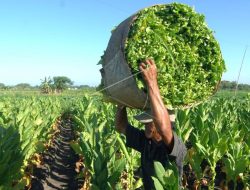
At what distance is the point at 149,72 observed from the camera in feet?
8.93

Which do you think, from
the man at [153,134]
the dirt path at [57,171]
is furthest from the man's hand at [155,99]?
the dirt path at [57,171]

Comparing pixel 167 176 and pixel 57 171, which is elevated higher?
pixel 167 176

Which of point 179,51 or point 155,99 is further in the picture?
point 179,51

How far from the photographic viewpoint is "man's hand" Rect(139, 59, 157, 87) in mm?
2695

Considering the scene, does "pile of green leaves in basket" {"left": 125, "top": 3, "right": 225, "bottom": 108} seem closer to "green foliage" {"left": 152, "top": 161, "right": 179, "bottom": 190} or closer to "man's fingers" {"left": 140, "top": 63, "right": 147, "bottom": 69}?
"man's fingers" {"left": 140, "top": 63, "right": 147, "bottom": 69}

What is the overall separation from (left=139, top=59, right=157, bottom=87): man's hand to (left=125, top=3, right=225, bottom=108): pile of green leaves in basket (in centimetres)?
6

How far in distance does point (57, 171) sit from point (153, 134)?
570cm

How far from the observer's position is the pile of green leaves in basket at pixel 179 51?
2.82 m

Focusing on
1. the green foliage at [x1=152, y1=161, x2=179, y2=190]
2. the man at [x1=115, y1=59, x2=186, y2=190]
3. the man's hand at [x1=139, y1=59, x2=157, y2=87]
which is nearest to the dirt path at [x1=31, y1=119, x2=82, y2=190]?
the man at [x1=115, y1=59, x2=186, y2=190]

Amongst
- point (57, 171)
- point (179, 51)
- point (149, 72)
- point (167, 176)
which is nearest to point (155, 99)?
point (149, 72)

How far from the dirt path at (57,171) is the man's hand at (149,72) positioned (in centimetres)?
470

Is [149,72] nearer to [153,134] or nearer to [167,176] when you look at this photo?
[153,134]

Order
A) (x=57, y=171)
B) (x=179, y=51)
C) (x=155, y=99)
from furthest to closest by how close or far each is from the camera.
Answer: (x=57, y=171)
(x=179, y=51)
(x=155, y=99)

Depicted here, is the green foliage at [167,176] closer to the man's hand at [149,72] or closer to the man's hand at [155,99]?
the man's hand at [155,99]
